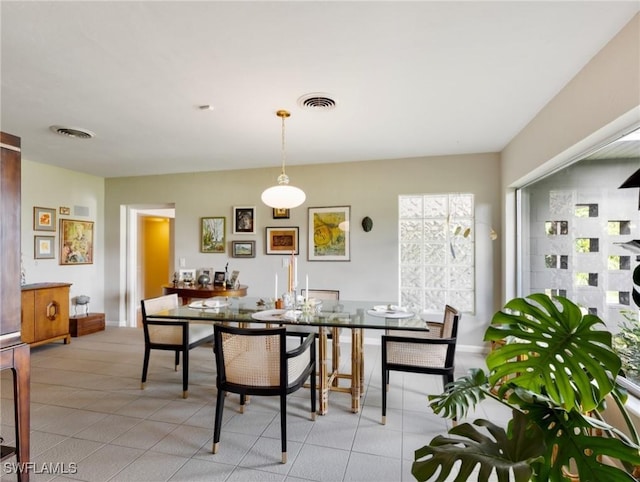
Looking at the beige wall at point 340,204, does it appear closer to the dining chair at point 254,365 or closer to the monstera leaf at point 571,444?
the dining chair at point 254,365

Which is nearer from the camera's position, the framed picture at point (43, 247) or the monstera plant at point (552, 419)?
the monstera plant at point (552, 419)

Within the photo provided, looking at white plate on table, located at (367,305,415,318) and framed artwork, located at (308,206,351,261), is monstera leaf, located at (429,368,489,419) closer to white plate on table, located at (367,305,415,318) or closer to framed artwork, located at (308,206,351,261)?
white plate on table, located at (367,305,415,318)

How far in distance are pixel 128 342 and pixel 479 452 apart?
4.83 m

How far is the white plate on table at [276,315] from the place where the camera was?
2676 millimetres

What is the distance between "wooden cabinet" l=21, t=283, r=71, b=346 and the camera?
3990mm

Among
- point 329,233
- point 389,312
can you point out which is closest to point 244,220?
point 329,233

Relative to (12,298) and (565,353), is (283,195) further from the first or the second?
(565,353)

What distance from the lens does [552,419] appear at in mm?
1080

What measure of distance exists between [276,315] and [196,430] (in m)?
1.00

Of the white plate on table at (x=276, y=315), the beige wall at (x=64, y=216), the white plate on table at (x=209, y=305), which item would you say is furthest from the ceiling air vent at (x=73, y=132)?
the white plate on table at (x=276, y=315)

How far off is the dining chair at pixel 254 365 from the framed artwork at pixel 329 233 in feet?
8.37

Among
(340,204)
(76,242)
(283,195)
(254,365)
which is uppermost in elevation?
(340,204)

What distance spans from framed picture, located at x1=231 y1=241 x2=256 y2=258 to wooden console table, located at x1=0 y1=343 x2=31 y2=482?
330 centimetres

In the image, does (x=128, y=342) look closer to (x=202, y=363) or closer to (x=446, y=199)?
(x=202, y=363)
